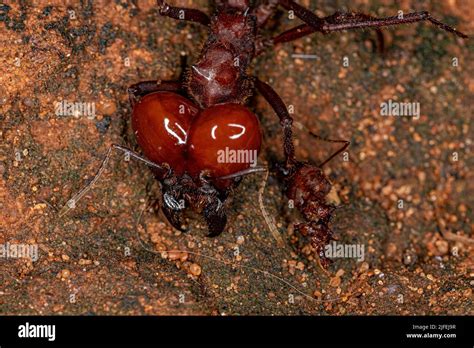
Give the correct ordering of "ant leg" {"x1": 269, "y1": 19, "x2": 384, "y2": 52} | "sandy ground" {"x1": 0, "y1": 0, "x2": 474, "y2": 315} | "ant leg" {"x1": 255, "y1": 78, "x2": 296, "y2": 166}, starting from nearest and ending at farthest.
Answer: "sandy ground" {"x1": 0, "y1": 0, "x2": 474, "y2": 315} → "ant leg" {"x1": 255, "y1": 78, "x2": 296, "y2": 166} → "ant leg" {"x1": 269, "y1": 19, "x2": 384, "y2": 52}

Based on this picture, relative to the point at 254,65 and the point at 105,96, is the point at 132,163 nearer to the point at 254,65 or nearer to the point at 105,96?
the point at 105,96

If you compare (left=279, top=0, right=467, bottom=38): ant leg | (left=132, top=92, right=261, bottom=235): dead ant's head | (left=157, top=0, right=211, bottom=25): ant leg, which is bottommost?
(left=132, top=92, right=261, bottom=235): dead ant's head

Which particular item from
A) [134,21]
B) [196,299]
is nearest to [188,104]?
[134,21]

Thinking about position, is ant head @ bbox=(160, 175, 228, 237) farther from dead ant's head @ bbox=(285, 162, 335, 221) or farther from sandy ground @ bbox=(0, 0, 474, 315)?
dead ant's head @ bbox=(285, 162, 335, 221)

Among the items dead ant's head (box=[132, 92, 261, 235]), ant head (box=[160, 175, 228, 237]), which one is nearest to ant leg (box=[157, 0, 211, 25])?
dead ant's head (box=[132, 92, 261, 235])

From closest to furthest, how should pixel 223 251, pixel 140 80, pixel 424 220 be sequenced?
pixel 223 251 < pixel 140 80 < pixel 424 220

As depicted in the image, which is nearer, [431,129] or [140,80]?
[140,80]
